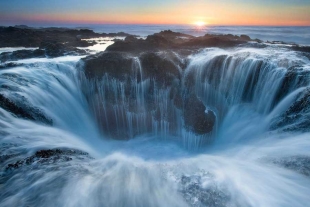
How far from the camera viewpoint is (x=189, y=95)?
11.8 meters

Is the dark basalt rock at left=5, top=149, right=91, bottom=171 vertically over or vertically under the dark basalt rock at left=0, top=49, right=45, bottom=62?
under

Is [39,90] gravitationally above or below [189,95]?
above

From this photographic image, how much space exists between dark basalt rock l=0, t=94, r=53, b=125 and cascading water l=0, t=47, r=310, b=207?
0.05 meters

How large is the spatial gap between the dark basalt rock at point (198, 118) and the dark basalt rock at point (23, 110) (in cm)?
646

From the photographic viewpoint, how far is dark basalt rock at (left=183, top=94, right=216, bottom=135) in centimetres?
1082

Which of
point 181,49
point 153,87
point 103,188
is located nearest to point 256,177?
point 103,188

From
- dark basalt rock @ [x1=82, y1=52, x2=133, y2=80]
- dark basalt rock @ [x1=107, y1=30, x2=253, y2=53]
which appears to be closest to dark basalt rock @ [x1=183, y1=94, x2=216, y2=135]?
dark basalt rock @ [x1=82, y1=52, x2=133, y2=80]

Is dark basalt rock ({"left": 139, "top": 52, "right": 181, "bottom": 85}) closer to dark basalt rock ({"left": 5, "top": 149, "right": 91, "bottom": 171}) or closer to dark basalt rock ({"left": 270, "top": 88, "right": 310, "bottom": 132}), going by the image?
dark basalt rock ({"left": 270, "top": 88, "right": 310, "bottom": 132})

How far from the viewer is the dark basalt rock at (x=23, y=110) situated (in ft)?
25.0

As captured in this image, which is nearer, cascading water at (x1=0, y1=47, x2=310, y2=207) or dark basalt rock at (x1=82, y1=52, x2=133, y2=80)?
cascading water at (x1=0, y1=47, x2=310, y2=207)

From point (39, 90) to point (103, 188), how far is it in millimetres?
6652

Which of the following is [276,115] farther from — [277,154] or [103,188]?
[103,188]

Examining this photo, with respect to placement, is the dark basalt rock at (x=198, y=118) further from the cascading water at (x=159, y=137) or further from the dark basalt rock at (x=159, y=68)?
the dark basalt rock at (x=159, y=68)

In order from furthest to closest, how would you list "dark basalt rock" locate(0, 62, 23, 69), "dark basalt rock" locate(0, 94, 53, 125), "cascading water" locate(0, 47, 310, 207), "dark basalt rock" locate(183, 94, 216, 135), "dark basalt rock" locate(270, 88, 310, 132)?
1. "dark basalt rock" locate(0, 62, 23, 69)
2. "dark basalt rock" locate(183, 94, 216, 135)
3. "dark basalt rock" locate(0, 94, 53, 125)
4. "dark basalt rock" locate(270, 88, 310, 132)
5. "cascading water" locate(0, 47, 310, 207)
